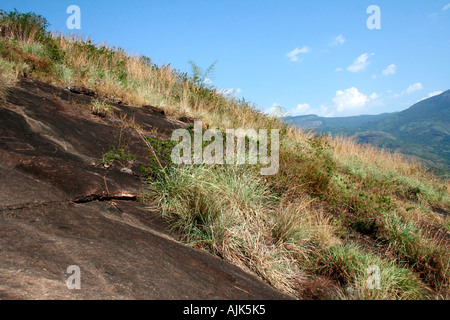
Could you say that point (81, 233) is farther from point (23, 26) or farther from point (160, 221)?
point (23, 26)

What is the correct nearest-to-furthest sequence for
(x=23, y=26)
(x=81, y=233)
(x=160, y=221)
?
(x=81, y=233), (x=160, y=221), (x=23, y=26)

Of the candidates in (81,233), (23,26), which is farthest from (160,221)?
(23,26)

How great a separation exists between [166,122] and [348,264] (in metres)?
5.15

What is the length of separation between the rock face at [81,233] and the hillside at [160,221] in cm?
1

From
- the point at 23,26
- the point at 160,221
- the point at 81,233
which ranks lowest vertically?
the point at 160,221

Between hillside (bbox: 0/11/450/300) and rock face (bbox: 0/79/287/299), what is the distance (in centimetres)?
1

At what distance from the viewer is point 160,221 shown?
3.12m

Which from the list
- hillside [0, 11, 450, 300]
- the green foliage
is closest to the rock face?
hillside [0, 11, 450, 300]

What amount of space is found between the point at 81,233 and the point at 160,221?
1.01 meters

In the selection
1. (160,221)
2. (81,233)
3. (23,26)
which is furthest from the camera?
(23,26)

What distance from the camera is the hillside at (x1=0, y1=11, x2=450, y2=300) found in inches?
76.1

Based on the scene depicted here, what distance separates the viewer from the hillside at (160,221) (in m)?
1.93

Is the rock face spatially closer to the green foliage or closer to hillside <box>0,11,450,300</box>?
hillside <box>0,11,450,300</box>
